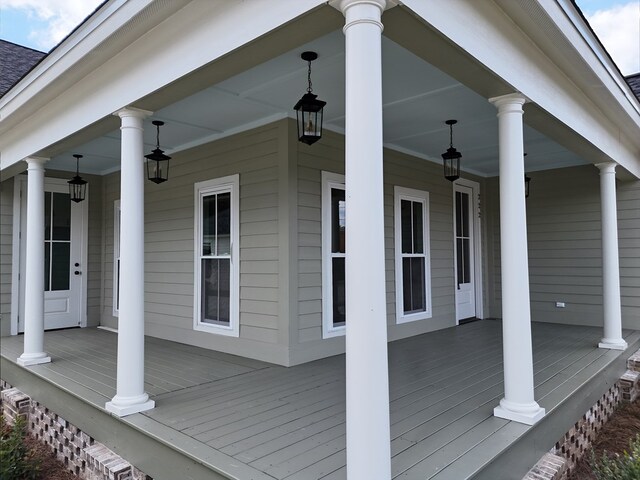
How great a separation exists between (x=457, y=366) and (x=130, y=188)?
3338 millimetres

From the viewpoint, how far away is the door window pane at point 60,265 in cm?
652

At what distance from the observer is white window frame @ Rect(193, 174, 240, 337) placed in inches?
187

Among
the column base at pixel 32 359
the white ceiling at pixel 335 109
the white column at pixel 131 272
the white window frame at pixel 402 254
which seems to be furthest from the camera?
the white window frame at pixel 402 254

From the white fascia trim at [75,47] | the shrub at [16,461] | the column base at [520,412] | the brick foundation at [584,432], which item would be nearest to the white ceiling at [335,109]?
the white fascia trim at [75,47]

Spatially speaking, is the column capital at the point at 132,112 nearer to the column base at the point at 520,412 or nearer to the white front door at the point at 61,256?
the column base at the point at 520,412

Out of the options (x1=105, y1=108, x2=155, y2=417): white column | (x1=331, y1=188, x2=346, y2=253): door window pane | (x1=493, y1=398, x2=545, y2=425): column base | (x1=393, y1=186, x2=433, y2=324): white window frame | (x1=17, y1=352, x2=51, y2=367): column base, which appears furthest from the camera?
(x1=393, y1=186, x2=433, y2=324): white window frame

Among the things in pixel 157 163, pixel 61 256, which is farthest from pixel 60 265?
pixel 157 163

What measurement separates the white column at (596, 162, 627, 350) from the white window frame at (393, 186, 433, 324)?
208cm

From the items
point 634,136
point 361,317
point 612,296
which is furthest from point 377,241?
point 634,136

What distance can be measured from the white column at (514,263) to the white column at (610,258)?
2716 mm

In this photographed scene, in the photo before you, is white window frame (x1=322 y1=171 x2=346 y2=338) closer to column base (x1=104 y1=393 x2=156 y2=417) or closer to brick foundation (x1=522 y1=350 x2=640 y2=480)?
column base (x1=104 y1=393 x2=156 y2=417)

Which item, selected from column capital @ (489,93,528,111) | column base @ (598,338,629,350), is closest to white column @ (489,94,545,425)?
column capital @ (489,93,528,111)

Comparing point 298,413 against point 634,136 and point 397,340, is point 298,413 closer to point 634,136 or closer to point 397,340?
point 397,340

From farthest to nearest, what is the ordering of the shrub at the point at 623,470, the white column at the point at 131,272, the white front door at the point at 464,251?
the white front door at the point at 464,251, the white column at the point at 131,272, the shrub at the point at 623,470
